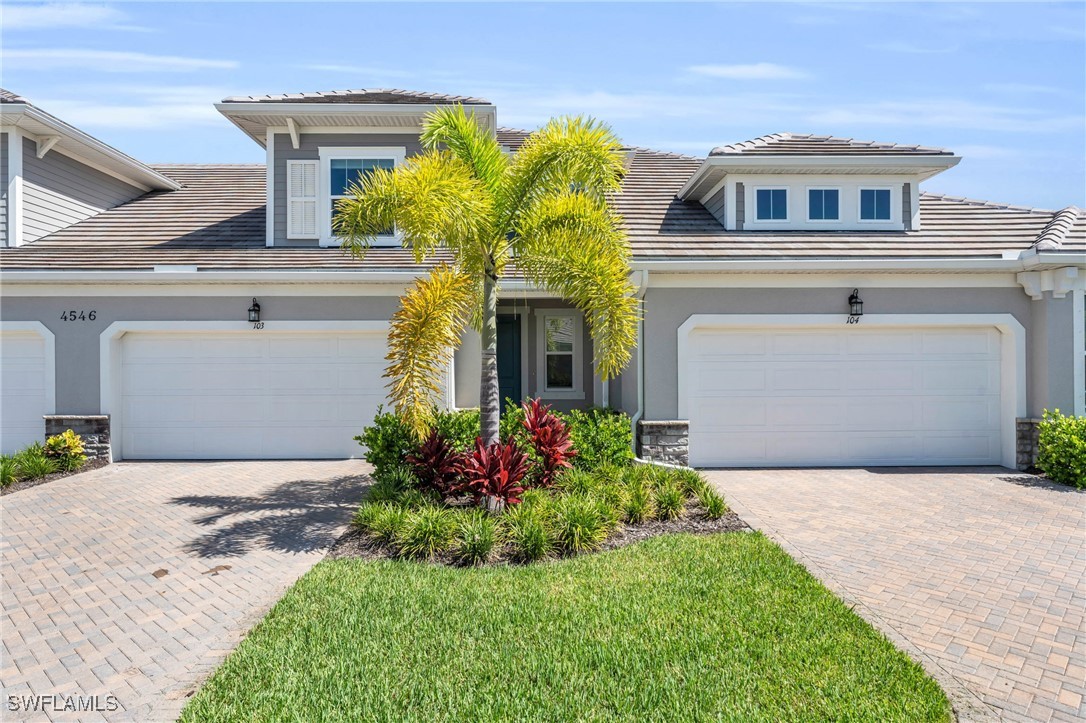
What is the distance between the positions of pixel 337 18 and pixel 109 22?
3.16 m

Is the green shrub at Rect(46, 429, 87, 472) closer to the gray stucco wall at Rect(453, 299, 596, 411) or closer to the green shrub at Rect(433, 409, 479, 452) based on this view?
the green shrub at Rect(433, 409, 479, 452)

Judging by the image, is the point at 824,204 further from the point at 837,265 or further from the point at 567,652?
the point at 567,652

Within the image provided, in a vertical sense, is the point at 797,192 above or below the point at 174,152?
below

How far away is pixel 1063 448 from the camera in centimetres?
894

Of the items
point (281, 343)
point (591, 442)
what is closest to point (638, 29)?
point (591, 442)

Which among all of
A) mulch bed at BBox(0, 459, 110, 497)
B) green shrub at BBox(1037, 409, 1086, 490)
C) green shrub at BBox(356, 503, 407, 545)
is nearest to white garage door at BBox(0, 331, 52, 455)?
mulch bed at BBox(0, 459, 110, 497)

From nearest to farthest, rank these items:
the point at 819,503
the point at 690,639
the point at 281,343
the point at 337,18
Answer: the point at 690,639 < the point at 819,503 < the point at 337,18 < the point at 281,343

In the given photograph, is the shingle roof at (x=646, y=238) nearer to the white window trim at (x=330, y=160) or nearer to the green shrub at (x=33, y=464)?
the white window trim at (x=330, y=160)

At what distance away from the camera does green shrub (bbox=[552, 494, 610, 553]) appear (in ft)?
20.2

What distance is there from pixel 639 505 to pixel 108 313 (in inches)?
386

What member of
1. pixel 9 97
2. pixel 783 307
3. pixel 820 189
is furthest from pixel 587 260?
pixel 9 97

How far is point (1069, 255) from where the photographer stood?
9227 millimetres

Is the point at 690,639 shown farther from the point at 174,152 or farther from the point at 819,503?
the point at 174,152

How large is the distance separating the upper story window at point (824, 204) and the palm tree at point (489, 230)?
18.4ft
